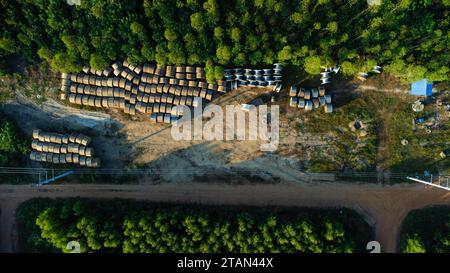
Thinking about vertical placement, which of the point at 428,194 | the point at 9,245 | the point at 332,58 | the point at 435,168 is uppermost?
the point at 332,58

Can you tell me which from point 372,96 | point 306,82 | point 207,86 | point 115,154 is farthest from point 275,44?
point 115,154

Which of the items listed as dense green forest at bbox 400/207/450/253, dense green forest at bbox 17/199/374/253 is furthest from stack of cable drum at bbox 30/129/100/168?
dense green forest at bbox 400/207/450/253

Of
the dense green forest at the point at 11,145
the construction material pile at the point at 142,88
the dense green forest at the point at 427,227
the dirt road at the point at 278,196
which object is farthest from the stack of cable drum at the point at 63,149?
the dense green forest at the point at 427,227

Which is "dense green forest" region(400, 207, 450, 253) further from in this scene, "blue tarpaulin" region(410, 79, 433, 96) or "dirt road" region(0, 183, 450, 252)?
"blue tarpaulin" region(410, 79, 433, 96)

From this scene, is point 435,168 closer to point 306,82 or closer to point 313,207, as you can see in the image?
point 313,207

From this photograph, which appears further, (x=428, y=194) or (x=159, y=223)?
(x=428, y=194)

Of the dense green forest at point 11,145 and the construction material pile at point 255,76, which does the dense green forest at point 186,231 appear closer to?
the dense green forest at point 11,145
